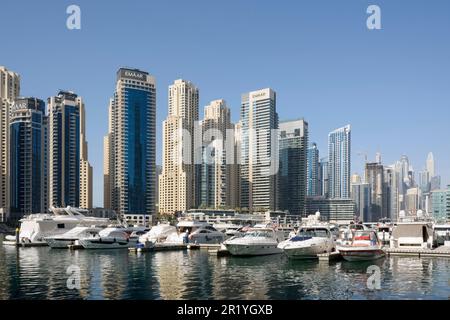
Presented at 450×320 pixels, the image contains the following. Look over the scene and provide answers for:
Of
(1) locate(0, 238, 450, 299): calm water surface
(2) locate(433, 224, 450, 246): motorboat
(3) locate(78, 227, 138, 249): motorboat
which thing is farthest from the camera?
(2) locate(433, 224, 450, 246): motorboat

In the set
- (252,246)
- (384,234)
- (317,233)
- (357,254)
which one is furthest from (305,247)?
(384,234)

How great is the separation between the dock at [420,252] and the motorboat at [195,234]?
108ft

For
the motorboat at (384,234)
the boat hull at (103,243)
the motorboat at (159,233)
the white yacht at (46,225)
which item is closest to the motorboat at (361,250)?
the motorboat at (384,234)

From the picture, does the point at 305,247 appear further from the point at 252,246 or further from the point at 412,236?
the point at 412,236

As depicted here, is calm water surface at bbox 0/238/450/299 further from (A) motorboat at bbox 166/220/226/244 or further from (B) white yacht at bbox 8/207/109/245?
(B) white yacht at bbox 8/207/109/245

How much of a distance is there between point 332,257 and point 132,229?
50.3m

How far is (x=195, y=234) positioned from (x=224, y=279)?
44231 millimetres

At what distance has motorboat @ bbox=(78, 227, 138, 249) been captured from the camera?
70188 mm

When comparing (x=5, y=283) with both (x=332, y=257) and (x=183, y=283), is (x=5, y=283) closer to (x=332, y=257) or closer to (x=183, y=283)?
(x=183, y=283)

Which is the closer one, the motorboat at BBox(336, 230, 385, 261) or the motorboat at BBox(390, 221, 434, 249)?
the motorboat at BBox(336, 230, 385, 261)

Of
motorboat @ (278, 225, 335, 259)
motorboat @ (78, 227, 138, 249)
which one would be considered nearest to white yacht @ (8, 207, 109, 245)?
motorboat @ (78, 227, 138, 249)

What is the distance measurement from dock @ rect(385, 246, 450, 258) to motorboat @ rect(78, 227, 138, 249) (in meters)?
38.3

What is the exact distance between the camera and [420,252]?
55000 millimetres
